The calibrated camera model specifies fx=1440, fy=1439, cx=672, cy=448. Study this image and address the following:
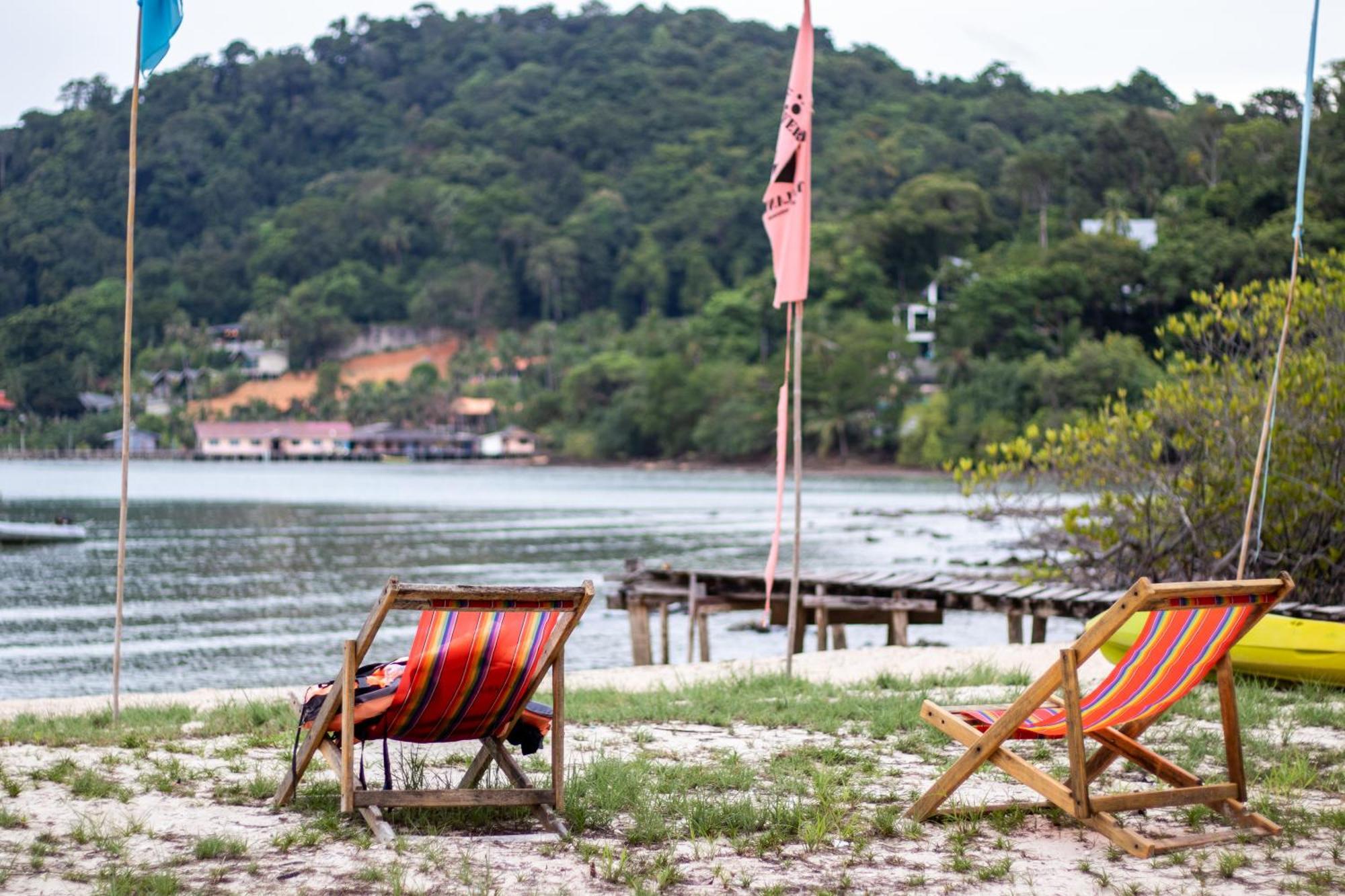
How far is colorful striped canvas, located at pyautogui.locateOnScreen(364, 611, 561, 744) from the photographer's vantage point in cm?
483

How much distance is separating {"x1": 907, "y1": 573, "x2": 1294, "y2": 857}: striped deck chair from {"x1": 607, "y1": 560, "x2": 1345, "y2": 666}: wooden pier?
302 inches

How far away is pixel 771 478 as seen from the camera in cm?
8131

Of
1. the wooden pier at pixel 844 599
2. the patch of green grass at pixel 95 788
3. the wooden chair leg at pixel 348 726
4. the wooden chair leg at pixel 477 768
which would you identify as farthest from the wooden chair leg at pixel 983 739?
the wooden pier at pixel 844 599

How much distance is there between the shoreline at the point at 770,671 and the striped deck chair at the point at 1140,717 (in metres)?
4.33

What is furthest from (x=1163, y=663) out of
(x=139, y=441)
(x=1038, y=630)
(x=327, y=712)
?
(x=139, y=441)

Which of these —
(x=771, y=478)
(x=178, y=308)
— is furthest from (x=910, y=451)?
(x=178, y=308)

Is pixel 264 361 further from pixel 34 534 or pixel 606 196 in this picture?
pixel 34 534

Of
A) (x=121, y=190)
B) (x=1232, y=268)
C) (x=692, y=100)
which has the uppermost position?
(x=692, y=100)

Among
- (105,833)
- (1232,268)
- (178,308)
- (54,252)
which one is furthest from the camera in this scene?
(178,308)

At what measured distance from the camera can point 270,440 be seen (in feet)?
436

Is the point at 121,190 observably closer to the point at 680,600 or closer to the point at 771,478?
the point at 771,478

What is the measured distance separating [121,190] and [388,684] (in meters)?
148

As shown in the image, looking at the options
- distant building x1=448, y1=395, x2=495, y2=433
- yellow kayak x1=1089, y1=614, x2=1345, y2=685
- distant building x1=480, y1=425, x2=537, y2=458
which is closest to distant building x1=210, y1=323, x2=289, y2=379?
distant building x1=448, y1=395, x2=495, y2=433

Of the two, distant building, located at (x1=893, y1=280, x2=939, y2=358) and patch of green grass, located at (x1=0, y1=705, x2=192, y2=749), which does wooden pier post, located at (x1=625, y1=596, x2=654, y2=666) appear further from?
distant building, located at (x1=893, y1=280, x2=939, y2=358)
